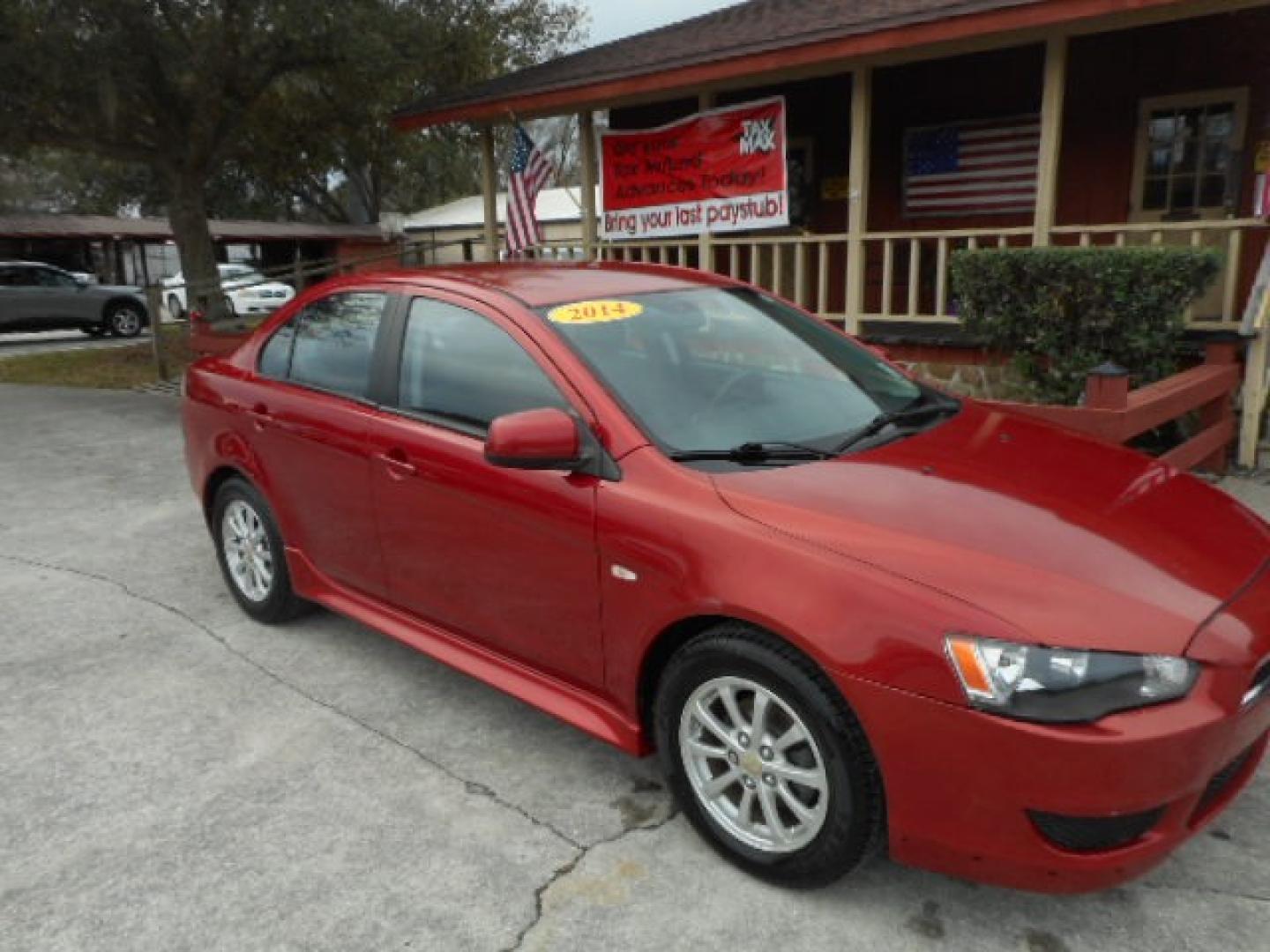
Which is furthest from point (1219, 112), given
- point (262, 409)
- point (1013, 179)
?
point (262, 409)

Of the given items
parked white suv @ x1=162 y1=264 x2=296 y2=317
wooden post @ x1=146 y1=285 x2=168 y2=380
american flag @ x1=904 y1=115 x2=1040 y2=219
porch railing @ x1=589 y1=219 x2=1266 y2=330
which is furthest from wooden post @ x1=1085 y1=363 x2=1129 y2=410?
parked white suv @ x1=162 y1=264 x2=296 y2=317

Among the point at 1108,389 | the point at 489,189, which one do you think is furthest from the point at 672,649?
the point at 489,189

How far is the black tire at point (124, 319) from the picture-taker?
2069 centimetres

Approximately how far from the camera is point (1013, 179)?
9.77 m

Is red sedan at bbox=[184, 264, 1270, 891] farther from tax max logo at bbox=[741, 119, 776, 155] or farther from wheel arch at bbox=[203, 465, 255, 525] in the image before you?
tax max logo at bbox=[741, 119, 776, 155]

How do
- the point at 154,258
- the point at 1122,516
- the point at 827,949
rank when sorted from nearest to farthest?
the point at 827,949 < the point at 1122,516 < the point at 154,258

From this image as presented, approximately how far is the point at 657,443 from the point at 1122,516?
48.7 inches

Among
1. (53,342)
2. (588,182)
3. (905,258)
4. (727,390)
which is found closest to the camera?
(727,390)

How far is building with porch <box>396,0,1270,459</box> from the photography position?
7562 mm

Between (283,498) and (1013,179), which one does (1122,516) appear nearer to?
(283,498)

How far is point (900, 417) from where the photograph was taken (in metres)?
3.18

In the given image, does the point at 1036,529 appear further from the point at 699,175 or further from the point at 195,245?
the point at 195,245

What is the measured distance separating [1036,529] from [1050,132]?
6.22 metres

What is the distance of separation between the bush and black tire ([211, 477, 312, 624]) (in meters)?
5.01
